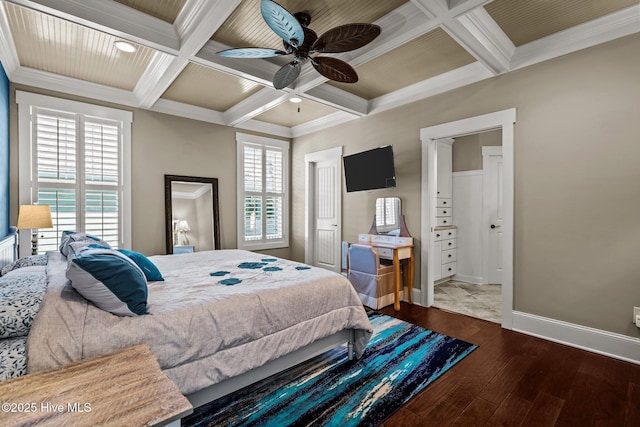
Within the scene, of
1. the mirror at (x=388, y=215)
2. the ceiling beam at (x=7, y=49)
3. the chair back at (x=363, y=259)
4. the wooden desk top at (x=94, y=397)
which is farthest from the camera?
the mirror at (x=388, y=215)

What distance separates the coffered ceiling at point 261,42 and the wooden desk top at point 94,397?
225 cm

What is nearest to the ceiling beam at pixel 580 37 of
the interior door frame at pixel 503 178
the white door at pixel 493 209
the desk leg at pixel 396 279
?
the interior door frame at pixel 503 178

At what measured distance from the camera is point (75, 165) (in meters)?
3.61

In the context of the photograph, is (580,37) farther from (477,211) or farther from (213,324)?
(213,324)

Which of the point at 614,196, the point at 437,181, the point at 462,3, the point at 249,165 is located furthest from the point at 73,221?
the point at 614,196

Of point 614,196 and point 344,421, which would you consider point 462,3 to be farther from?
point 344,421

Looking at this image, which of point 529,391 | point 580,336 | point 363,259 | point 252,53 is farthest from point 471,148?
point 252,53

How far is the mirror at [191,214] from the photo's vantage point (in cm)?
429

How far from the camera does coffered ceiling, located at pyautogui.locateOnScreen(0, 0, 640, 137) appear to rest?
7.45 feet

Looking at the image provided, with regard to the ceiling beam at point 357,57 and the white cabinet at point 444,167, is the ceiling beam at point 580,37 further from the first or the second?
the white cabinet at point 444,167

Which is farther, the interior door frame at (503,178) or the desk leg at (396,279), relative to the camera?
the desk leg at (396,279)

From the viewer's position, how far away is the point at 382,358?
2.43 meters

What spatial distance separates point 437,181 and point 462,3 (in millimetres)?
2983

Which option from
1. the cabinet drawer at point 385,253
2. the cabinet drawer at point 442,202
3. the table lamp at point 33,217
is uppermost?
the cabinet drawer at point 442,202
